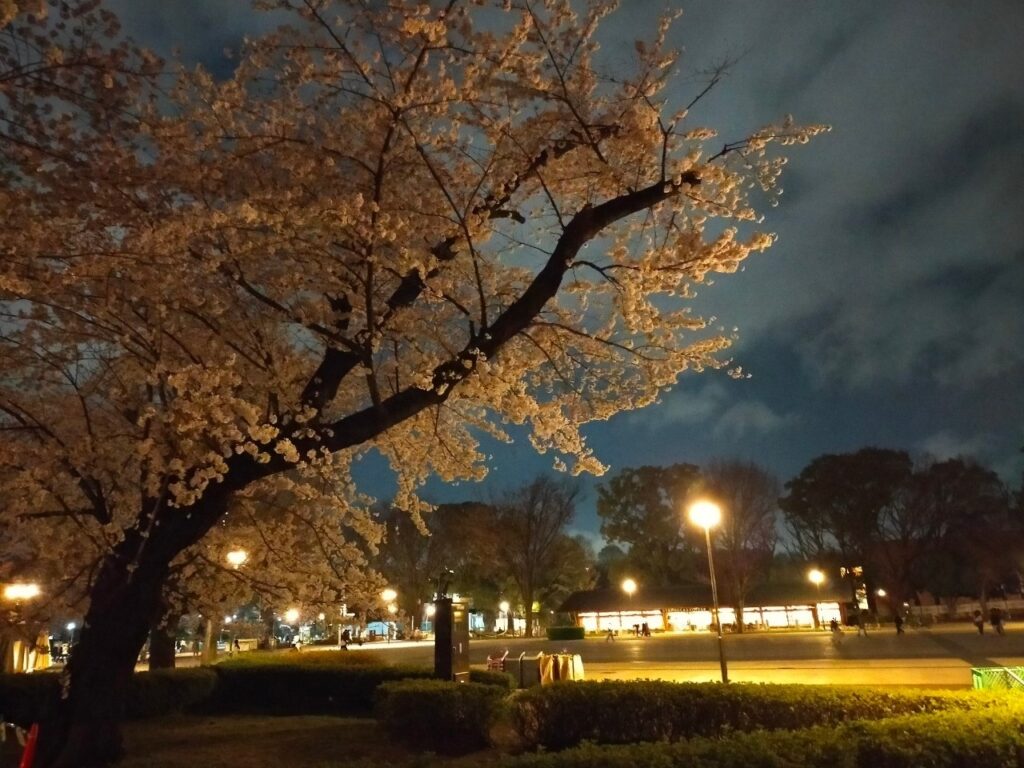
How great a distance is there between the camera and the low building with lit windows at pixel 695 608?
45.2 meters

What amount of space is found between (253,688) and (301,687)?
1529mm

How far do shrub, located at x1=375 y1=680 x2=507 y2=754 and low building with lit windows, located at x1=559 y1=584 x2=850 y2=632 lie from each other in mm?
37050

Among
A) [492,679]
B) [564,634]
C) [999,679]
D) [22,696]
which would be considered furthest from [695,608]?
[999,679]

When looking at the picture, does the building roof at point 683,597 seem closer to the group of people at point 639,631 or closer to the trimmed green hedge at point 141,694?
the group of people at point 639,631

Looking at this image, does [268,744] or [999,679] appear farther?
[268,744]

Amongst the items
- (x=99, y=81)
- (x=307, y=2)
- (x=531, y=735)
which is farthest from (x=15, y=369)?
(x=531, y=735)

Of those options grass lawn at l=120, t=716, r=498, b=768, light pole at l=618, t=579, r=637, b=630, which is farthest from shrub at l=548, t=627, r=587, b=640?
grass lawn at l=120, t=716, r=498, b=768

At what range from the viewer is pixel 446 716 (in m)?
9.99

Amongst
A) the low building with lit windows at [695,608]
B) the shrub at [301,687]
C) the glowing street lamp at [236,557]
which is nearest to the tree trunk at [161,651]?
the shrub at [301,687]

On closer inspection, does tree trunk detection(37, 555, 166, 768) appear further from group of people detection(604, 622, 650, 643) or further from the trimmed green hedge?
group of people detection(604, 622, 650, 643)

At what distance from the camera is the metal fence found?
26.1ft

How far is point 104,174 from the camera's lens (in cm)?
538

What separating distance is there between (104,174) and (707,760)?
5942 millimetres

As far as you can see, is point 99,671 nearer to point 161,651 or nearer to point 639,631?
point 161,651
